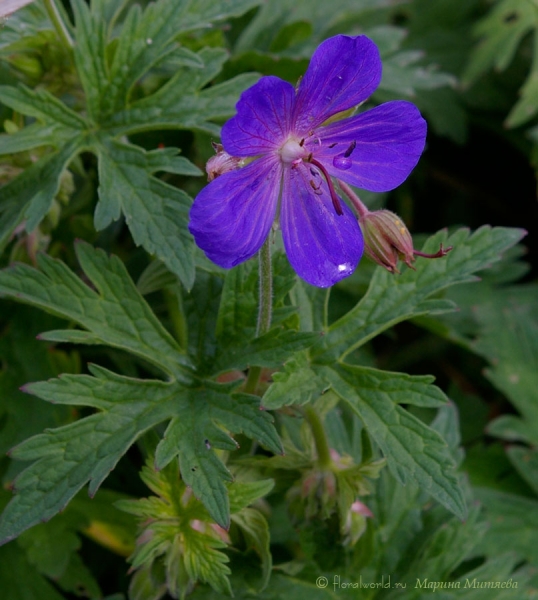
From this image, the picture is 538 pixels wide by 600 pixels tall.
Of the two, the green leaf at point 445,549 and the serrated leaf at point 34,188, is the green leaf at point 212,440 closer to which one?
the serrated leaf at point 34,188

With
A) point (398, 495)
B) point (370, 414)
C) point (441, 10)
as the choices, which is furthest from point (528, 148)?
point (370, 414)

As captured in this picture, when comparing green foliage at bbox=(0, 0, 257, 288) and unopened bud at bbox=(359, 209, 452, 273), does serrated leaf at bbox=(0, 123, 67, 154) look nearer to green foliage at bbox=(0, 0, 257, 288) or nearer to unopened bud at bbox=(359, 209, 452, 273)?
green foliage at bbox=(0, 0, 257, 288)

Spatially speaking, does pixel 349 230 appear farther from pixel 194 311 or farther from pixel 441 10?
pixel 441 10

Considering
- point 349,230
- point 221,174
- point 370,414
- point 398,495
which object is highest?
point 221,174

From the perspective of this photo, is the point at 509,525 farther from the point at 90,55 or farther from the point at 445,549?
the point at 90,55

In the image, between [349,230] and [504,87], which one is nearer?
[349,230]

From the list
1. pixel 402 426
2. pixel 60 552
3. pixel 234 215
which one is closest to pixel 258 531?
pixel 402 426
